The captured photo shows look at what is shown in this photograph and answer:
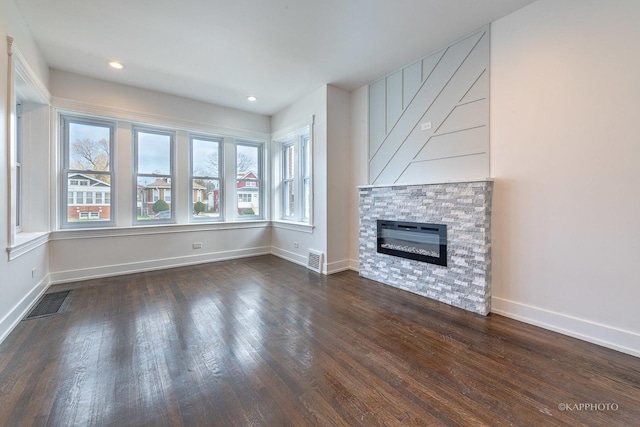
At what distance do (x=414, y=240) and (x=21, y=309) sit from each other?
14.0 feet

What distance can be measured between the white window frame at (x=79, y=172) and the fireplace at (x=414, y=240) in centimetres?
414

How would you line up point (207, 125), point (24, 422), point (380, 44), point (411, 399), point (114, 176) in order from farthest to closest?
point (207, 125)
point (114, 176)
point (380, 44)
point (411, 399)
point (24, 422)

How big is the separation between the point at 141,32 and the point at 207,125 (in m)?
2.02

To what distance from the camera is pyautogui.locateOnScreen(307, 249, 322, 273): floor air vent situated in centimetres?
427

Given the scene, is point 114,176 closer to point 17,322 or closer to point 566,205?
point 17,322

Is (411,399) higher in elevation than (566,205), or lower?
lower

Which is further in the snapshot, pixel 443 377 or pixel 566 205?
pixel 566 205

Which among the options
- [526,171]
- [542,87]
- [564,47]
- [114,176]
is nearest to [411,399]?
[526,171]

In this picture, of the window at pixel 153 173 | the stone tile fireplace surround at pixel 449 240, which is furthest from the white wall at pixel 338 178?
the window at pixel 153 173

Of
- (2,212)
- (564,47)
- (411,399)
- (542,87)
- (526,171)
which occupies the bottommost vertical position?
(411,399)

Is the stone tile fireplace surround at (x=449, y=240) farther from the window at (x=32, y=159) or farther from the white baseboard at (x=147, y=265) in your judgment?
the window at (x=32, y=159)

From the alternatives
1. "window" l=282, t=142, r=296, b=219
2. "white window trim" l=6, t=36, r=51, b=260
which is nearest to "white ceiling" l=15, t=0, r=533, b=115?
"white window trim" l=6, t=36, r=51, b=260

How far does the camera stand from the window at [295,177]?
501 cm

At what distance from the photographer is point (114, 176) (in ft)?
13.4
